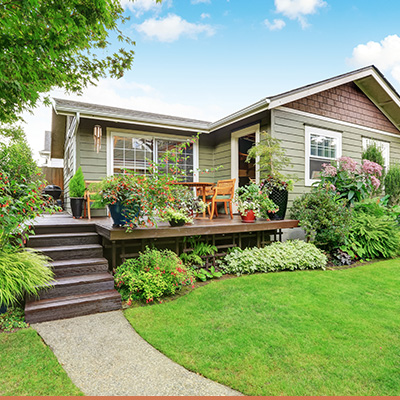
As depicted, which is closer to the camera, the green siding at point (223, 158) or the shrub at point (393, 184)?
the green siding at point (223, 158)

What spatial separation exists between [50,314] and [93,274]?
0.73 m

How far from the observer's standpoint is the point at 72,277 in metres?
3.32

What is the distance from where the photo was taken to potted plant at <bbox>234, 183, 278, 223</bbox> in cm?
503

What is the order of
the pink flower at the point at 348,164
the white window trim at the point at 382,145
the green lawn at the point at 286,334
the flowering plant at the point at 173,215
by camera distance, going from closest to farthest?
1. the green lawn at the point at 286,334
2. the flowering plant at the point at 173,215
3. the pink flower at the point at 348,164
4. the white window trim at the point at 382,145

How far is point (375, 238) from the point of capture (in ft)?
18.0

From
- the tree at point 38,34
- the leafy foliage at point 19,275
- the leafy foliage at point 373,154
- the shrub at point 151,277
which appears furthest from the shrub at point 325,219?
the tree at point 38,34

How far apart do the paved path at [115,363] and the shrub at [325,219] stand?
13.2 ft

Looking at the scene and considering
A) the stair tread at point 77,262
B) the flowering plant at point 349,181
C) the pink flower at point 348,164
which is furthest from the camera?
the pink flower at point 348,164

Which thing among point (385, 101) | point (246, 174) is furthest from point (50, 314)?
point (385, 101)

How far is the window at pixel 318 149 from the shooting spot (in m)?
6.70

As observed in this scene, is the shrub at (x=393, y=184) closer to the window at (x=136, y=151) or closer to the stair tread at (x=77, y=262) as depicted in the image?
the window at (x=136, y=151)

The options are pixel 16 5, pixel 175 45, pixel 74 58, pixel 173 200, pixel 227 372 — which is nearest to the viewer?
pixel 227 372

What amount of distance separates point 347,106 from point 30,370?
8.72 metres

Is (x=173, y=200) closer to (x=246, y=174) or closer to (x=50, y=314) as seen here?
(x=50, y=314)
